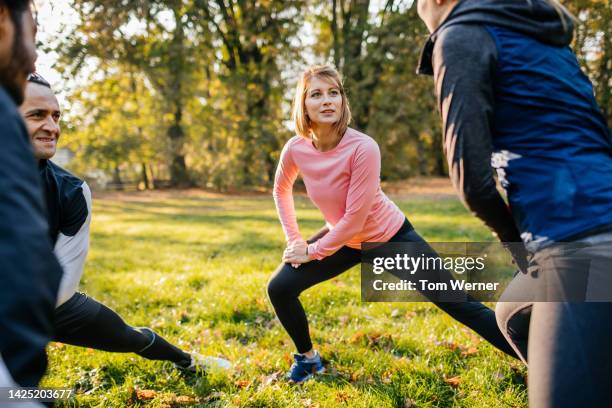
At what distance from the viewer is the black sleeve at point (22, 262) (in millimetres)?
794

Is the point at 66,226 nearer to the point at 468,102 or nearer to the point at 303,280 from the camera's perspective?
the point at 303,280

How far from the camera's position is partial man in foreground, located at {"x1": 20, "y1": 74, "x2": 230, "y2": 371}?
8.74ft

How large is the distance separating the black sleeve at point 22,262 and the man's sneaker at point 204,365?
8.95 feet

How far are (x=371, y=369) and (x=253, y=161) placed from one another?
19.7m

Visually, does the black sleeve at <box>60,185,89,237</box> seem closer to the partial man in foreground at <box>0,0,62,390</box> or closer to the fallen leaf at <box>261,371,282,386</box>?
the fallen leaf at <box>261,371,282,386</box>

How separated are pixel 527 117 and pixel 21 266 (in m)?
1.51

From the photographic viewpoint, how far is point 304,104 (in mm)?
3256

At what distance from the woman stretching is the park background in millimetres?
572

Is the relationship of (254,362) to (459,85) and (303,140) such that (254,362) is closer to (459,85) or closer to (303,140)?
(303,140)

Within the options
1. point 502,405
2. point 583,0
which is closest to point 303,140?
point 502,405

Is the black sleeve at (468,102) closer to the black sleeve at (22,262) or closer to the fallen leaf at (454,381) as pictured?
the black sleeve at (22,262)

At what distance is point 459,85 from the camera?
1.56m

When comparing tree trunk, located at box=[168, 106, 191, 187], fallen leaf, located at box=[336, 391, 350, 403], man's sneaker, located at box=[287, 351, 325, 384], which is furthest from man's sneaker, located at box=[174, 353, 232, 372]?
tree trunk, located at box=[168, 106, 191, 187]

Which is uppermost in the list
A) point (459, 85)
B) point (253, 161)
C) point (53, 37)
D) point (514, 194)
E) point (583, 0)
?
point (583, 0)
